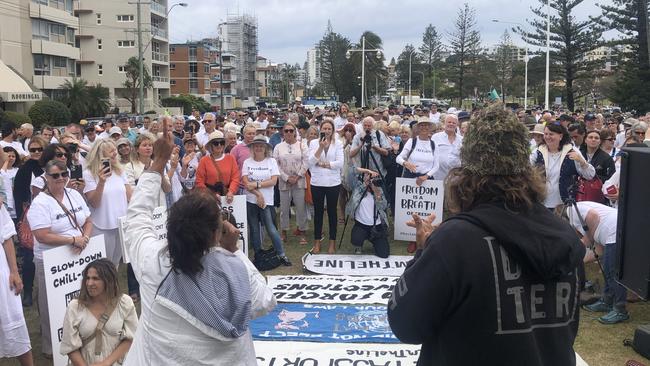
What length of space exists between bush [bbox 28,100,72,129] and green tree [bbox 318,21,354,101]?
5132cm

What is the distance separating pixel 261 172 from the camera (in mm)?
8312

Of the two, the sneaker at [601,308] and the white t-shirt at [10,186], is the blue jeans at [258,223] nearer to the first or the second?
the white t-shirt at [10,186]

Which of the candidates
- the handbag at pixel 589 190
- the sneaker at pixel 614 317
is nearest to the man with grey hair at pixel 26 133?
the handbag at pixel 589 190

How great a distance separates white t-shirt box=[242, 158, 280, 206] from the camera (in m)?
8.28

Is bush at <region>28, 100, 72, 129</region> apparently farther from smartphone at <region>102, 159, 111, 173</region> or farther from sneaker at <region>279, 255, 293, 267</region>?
smartphone at <region>102, 159, 111, 173</region>

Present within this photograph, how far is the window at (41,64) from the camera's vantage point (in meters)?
47.1

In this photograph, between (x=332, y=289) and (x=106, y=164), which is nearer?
(x=106, y=164)

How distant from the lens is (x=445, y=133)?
9609mm

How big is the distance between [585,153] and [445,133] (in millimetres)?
2117

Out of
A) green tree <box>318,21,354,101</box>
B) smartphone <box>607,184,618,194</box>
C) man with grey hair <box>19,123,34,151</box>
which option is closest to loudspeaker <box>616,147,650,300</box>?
smartphone <box>607,184,618,194</box>

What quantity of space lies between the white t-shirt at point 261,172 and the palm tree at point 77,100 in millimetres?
38613

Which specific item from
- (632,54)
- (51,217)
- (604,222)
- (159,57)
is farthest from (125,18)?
(604,222)

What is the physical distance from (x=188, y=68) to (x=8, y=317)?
333 ft

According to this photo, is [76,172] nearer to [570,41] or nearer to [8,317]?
[8,317]
